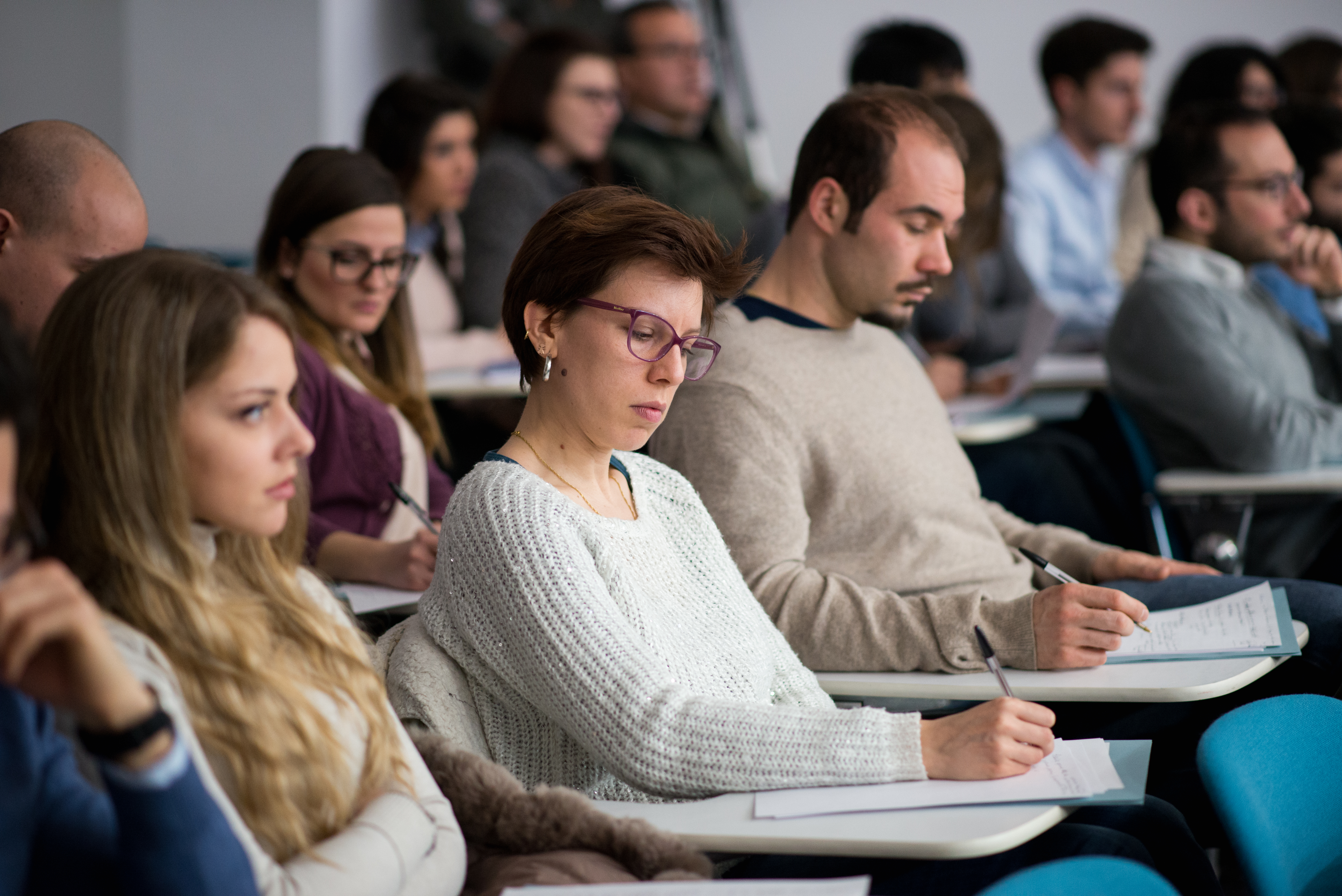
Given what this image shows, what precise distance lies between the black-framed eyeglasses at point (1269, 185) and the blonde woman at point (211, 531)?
2.64 metres

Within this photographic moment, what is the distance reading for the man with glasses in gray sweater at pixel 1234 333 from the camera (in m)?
2.79

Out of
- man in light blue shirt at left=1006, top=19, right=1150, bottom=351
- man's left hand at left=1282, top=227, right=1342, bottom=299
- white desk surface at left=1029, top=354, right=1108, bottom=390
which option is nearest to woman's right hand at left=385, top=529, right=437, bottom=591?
white desk surface at left=1029, top=354, right=1108, bottom=390

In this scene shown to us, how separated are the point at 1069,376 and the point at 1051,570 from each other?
1.89 meters

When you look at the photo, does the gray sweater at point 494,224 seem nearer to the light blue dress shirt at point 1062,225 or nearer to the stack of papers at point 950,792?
the light blue dress shirt at point 1062,225

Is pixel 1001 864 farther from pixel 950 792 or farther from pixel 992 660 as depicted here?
pixel 992 660

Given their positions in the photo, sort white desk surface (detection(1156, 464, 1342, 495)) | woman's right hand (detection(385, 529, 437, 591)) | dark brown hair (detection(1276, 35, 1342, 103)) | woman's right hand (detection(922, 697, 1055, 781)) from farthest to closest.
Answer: dark brown hair (detection(1276, 35, 1342, 103)) → white desk surface (detection(1156, 464, 1342, 495)) → woman's right hand (detection(385, 529, 437, 591)) → woman's right hand (detection(922, 697, 1055, 781))

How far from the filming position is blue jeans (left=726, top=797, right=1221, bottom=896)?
135 cm

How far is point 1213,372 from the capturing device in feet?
9.28

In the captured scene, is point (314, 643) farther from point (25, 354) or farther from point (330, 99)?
point (330, 99)

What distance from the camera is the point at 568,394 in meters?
1.53

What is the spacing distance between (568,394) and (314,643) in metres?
0.46

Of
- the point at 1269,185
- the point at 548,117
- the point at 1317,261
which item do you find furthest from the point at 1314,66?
the point at 548,117

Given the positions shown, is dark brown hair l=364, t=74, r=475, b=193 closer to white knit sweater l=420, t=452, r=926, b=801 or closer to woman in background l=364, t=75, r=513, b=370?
woman in background l=364, t=75, r=513, b=370

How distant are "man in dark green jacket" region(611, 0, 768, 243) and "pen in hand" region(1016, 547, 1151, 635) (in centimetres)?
268
